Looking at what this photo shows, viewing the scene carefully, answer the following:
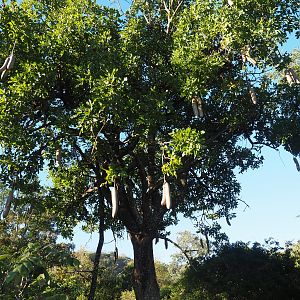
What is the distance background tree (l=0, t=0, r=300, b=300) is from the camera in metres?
9.43

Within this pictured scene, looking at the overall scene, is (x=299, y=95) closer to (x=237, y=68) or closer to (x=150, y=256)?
(x=237, y=68)

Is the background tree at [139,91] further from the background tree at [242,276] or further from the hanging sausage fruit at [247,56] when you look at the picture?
the background tree at [242,276]

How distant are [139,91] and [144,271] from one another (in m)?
5.47

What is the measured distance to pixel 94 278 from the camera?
34.9ft

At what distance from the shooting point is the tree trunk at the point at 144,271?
38.1ft

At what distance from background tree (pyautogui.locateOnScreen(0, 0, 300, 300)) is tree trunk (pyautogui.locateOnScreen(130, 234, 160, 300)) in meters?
0.03

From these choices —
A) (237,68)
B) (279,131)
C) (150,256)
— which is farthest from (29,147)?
(279,131)

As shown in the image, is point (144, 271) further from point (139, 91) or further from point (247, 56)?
point (247, 56)

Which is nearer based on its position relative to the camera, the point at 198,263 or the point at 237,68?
the point at 237,68

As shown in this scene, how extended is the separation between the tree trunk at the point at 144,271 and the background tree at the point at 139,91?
0.10 ft

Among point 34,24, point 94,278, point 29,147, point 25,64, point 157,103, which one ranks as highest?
point 34,24

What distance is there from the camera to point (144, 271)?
11914 mm

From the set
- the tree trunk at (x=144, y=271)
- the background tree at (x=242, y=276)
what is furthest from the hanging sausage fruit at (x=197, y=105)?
the background tree at (x=242, y=276)

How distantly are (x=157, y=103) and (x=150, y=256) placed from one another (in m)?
5.06
